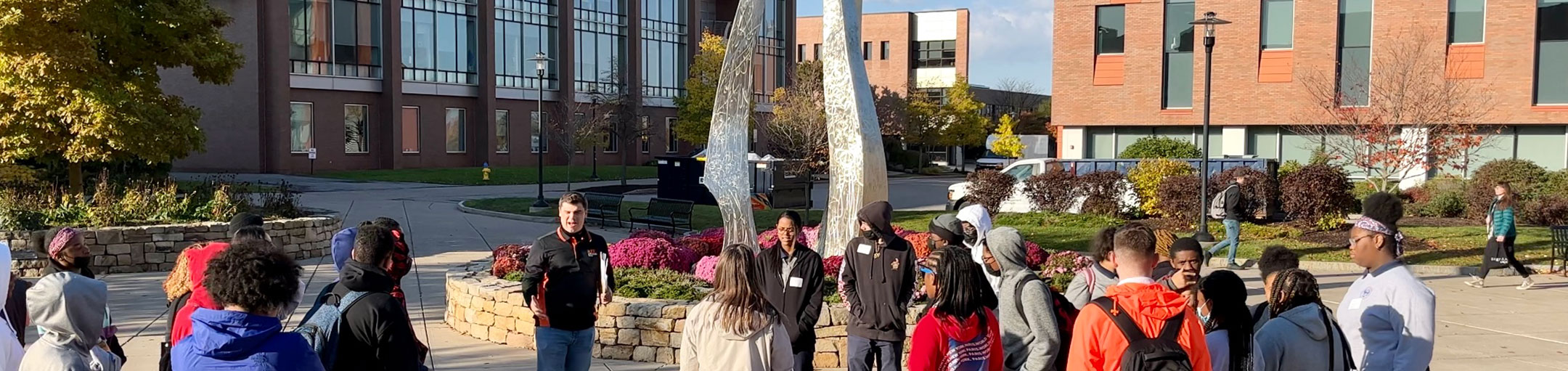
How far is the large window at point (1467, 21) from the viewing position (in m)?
33.1

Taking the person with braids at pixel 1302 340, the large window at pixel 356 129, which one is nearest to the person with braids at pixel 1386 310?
the person with braids at pixel 1302 340

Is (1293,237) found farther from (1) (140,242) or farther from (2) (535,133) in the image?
(2) (535,133)

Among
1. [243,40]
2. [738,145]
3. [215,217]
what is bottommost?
[215,217]

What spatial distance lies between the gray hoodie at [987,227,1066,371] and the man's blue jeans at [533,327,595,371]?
2322 millimetres

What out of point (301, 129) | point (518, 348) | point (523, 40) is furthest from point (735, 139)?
point (523, 40)

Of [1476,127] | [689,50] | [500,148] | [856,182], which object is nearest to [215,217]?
[856,182]

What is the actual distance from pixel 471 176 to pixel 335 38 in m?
7.70

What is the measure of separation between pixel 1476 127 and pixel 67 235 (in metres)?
35.7

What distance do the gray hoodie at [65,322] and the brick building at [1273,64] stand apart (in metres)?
33.5

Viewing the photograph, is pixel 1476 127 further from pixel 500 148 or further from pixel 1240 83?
pixel 500 148

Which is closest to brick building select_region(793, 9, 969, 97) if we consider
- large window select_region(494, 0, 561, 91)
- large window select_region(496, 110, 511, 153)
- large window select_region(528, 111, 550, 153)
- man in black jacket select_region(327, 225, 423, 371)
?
large window select_region(494, 0, 561, 91)

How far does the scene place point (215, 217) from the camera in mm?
16484

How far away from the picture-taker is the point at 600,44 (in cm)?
5622

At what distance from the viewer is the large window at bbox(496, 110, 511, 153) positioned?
169 ft
